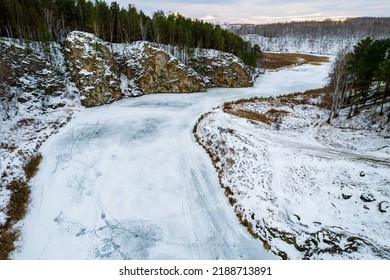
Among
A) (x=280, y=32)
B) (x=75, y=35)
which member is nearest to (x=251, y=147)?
(x=75, y=35)

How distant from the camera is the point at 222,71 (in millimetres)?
49844

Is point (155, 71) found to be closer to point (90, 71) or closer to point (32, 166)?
point (90, 71)

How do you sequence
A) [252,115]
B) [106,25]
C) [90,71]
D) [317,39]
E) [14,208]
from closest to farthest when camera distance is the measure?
[14,208], [252,115], [90,71], [106,25], [317,39]

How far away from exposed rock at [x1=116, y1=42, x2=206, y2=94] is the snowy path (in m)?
16.7

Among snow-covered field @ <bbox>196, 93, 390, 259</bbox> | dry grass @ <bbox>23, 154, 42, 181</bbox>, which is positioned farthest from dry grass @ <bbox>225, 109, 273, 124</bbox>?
dry grass @ <bbox>23, 154, 42, 181</bbox>

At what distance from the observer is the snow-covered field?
1212 centimetres

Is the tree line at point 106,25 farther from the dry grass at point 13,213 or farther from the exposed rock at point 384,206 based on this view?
the exposed rock at point 384,206

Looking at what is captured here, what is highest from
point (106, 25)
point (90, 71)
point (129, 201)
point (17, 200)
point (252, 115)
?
point (106, 25)

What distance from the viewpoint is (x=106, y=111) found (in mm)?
32469

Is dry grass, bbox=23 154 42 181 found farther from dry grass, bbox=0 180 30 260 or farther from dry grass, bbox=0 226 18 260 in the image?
dry grass, bbox=0 226 18 260

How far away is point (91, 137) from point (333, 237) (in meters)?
22.8

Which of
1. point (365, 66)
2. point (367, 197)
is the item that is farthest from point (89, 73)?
point (365, 66)

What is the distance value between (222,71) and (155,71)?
50.9 ft
